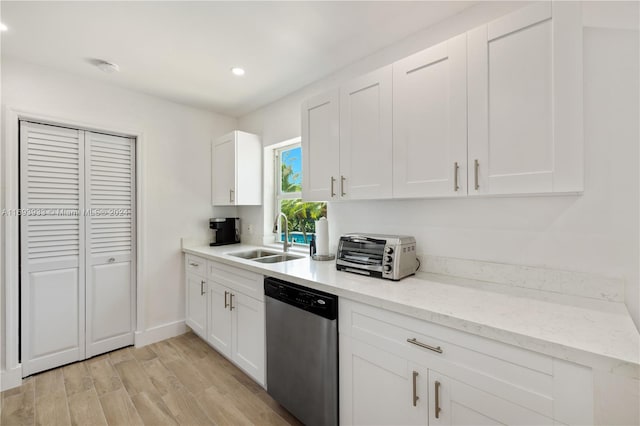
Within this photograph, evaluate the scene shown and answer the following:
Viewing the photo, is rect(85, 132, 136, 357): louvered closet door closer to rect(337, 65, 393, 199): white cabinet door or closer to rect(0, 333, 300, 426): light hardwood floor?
rect(0, 333, 300, 426): light hardwood floor

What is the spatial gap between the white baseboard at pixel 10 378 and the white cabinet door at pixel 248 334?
1.58 m

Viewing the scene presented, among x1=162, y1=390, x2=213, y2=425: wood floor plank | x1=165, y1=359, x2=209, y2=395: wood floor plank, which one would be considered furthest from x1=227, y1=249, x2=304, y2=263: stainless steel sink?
x1=162, y1=390, x2=213, y2=425: wood floor plank

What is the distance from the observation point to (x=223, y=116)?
344 cm

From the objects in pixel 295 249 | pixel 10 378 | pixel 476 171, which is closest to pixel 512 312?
pixel 476 171

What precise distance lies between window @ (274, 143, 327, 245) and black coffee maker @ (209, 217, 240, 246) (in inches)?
21.7

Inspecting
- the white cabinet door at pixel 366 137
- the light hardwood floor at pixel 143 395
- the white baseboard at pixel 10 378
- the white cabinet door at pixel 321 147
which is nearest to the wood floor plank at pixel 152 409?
the light hardwood floor at pixel 143 395

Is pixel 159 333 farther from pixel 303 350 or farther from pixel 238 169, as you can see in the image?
pixel 303 350

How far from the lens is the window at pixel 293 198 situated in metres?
2.82

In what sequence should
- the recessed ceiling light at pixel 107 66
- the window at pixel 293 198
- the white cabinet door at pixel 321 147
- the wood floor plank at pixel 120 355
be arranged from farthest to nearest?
the window at pixel 293 198, the wood floor plank at pixel 120 355, the recessed ceiling light at pixel 107 66, the white cabinet door at pixel 321 147

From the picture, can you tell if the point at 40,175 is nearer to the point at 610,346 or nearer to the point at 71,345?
the point at 71,345

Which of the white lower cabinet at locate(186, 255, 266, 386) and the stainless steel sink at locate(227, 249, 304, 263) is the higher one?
the stainless steel sink at locate(227, 249, 304, 263)

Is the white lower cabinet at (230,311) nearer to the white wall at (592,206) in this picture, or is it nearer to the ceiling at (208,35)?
the white wall at (592,206)

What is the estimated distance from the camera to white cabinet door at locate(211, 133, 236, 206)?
296 cm

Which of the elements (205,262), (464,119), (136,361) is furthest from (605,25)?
(136,361)
